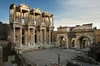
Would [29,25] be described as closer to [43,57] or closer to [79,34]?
[43,57]

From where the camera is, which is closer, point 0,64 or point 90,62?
point 0,64

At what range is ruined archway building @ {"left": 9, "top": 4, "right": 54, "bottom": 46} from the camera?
25.0m

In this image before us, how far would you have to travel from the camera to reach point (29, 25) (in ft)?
88.7

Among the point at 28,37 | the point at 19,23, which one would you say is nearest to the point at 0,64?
the point at 19,23

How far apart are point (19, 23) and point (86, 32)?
56.5 feet

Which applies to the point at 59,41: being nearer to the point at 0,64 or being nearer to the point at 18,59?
the point at 18,59

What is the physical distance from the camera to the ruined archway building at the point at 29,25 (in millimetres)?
24984

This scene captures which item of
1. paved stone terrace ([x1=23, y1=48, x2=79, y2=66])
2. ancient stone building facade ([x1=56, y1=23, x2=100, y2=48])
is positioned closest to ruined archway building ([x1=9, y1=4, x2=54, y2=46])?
ancient stone building facade ([x1=56, y1=23, x2=100, y2=48])

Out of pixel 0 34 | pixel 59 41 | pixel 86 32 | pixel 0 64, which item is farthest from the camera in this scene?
pixel 59 41

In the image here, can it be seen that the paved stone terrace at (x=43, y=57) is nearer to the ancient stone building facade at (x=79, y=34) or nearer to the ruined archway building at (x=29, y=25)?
the ruined archway building at (x=29, y=25)

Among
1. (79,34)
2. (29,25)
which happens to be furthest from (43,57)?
(79,34)

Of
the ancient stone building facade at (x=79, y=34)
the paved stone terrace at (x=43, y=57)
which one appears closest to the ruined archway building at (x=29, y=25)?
the ancient stone building facade at (x=79, y=34)

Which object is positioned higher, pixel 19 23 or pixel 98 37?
pixel 19 23

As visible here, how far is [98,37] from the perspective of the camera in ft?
90.0
